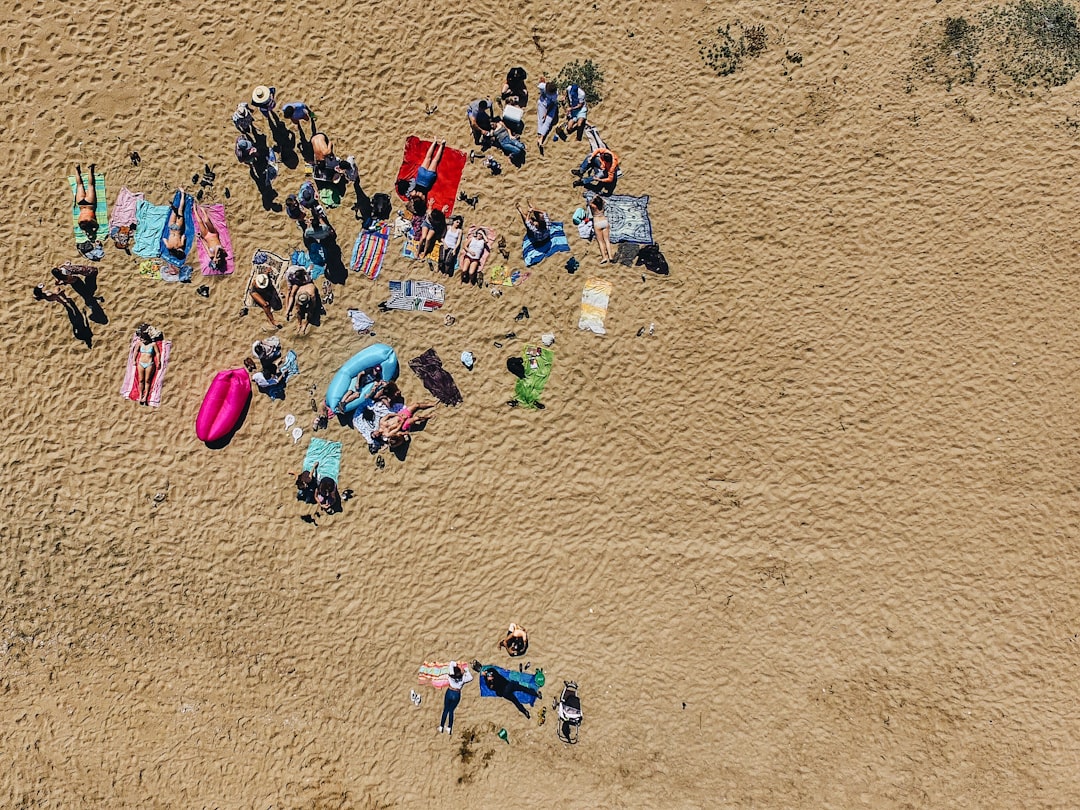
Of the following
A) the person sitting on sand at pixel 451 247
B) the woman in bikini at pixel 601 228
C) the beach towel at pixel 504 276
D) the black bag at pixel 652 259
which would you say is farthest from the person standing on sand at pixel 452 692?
the black bag at pixel 652 259

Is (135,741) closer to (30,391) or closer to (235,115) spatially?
(30,391)

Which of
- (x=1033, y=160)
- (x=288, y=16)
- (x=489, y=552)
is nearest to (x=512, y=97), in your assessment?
(x=288, y=16)

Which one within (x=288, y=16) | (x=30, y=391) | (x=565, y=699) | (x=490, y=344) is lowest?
(x=565, y=699)

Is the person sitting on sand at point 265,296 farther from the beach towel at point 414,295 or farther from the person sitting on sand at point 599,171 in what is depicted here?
the person sitting on sand at point 599,171

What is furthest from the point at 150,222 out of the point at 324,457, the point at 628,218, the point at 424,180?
the point at 628,218

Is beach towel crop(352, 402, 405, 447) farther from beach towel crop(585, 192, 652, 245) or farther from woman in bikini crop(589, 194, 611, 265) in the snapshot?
beach towel crop(585, 192, 652, 245)

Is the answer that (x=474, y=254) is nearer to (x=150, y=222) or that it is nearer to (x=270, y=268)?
(x=270, y=268)
